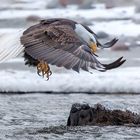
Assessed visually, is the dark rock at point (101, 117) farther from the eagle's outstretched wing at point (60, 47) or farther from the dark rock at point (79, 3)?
the dark rock at point (79, 3)

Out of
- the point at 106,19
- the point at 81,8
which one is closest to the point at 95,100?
the point at 106,19

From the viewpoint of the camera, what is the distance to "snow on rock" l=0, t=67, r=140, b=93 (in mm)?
8422

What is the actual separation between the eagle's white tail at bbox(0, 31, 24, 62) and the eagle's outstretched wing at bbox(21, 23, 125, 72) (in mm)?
51

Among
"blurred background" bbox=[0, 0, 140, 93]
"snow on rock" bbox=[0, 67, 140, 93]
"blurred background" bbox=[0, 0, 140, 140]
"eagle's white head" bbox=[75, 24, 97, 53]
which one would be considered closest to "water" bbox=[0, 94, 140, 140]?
"blurred background" bbox=[0, 0, 140, 140]

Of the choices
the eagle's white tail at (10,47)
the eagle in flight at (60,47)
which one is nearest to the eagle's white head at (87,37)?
the eagle in flight at (60,47)

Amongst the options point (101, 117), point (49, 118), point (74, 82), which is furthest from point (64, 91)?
point (101, 117)

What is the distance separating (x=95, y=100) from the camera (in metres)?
7.78

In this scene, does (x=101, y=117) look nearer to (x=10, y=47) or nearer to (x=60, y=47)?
Answer: (x=60, y=47)

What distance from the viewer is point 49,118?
670 cm

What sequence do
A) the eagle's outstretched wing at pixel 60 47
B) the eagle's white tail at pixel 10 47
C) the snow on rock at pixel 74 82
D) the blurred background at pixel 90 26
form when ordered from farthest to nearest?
the blurred background at pixel 90 26, the snow on rock at pixel 74 82, the eagle's white tail at pixel 10 47, the eagle's outstretched wing at pixel 60 47

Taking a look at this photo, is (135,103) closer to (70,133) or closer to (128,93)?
(128,93)

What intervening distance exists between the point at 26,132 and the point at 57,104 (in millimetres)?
1627

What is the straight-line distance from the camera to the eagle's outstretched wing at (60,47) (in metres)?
5.35

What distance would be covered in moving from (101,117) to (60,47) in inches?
29.4
